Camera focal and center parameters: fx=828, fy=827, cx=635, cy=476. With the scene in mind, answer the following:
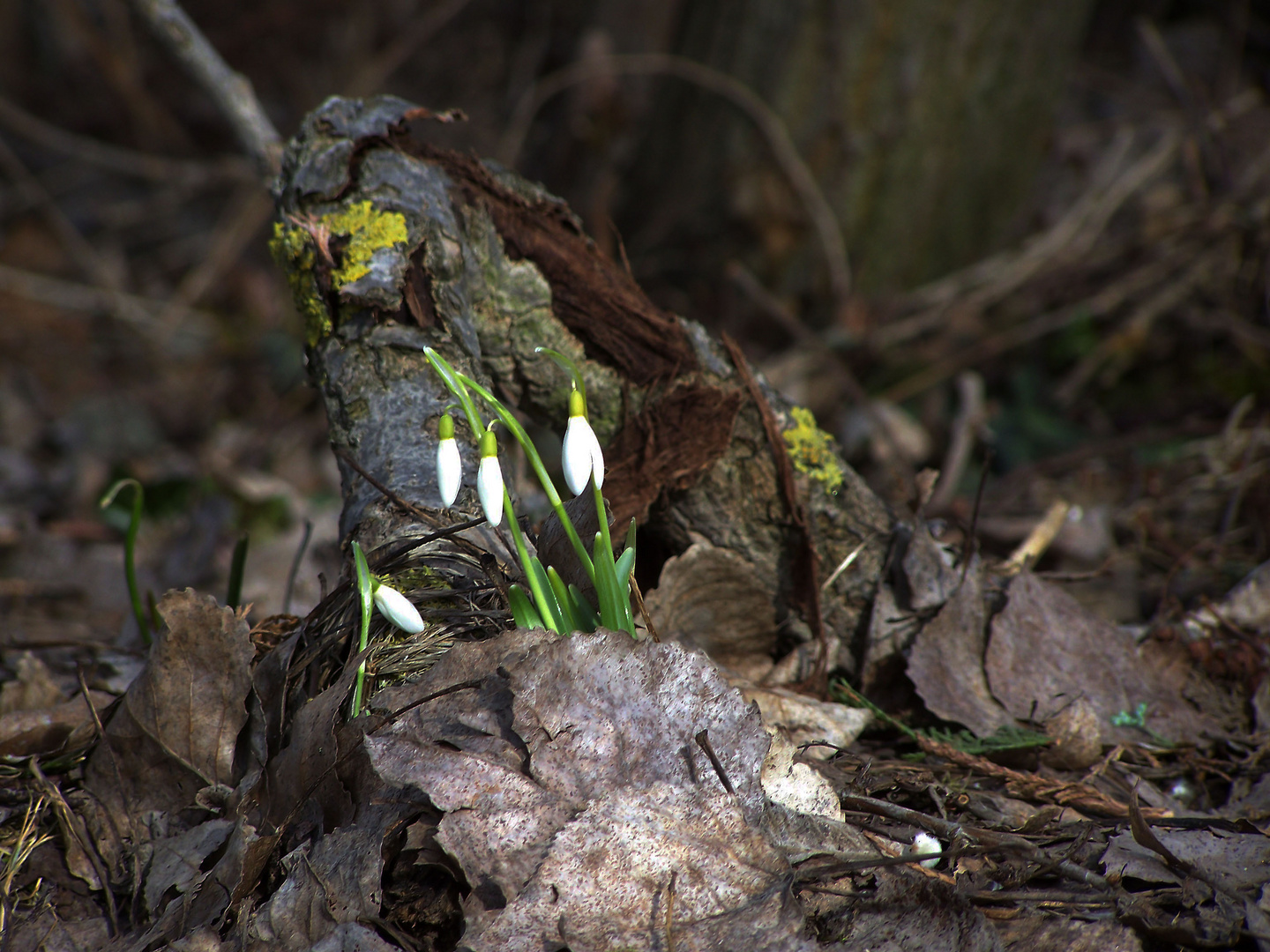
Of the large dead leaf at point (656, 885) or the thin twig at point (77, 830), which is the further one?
the thin twig at point (77, 830)

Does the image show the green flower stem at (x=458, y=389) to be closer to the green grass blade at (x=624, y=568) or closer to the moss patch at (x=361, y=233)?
the green grass blade at (x=624, y=568)

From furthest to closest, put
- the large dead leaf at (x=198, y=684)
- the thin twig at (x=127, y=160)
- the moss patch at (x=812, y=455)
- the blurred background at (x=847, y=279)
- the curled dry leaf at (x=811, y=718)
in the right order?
1. the thin twig at (x=127, y=160)
2. the blurred background at (x=847, y=279)
3. the moss patch at (x=812, y=455)
4. the curled dry leaf at (x=811, y=718)
5. the large dead leaf at (x=198, y=684)

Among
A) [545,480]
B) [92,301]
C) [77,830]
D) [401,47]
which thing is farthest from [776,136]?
[92,301]

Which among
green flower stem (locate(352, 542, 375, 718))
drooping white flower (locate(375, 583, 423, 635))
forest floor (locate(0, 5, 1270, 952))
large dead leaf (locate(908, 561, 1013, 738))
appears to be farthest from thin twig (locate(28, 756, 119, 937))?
large dead leaf (locate(908, 561, 1013, 738))

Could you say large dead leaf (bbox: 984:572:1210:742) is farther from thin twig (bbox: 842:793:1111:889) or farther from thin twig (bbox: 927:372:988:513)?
thin twig (bbox: 927:372:988:513)

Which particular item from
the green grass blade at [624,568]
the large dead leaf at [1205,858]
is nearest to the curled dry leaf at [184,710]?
the green grass blade at [624,568]

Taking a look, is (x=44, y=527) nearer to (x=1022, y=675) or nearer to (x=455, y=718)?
(x=455, y=718)

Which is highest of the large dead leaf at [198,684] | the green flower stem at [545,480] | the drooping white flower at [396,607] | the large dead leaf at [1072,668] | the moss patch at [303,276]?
the moss patch at [303,276]
